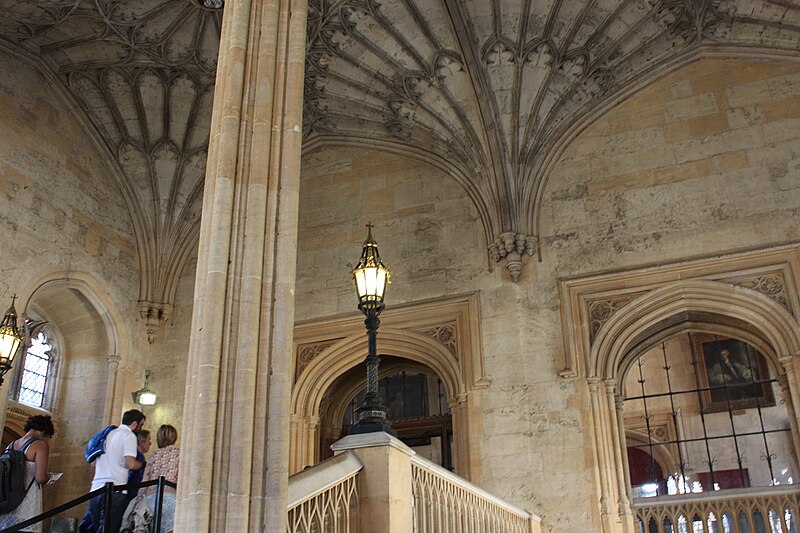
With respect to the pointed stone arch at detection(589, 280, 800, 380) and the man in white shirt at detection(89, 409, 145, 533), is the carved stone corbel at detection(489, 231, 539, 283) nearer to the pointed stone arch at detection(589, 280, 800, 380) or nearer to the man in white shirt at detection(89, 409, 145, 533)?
the pointed stone arch at detection(589, 280, 800, 380)

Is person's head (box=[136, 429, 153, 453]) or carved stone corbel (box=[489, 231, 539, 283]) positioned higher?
carved stone corbel (box=[489, 231, 539, 283])

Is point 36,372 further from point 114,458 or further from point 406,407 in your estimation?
point 114,458

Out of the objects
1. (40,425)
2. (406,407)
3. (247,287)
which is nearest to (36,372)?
(406,407)

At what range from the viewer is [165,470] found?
5.55 metres

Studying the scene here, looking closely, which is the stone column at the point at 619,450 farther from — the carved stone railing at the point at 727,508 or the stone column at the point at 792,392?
the stone column at the point at 792,392

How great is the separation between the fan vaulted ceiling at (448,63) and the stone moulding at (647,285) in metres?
1.02

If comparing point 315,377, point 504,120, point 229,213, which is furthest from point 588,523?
point 229,213

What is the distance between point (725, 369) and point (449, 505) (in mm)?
10263

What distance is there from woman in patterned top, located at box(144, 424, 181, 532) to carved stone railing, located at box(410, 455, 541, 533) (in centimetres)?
155

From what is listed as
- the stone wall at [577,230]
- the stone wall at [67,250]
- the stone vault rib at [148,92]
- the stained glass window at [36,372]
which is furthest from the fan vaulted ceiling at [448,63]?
the stained glass window at [36,372]

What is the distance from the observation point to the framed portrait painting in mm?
14805

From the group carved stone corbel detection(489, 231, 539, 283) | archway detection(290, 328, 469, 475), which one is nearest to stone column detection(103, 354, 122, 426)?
archway detection(290, 328, 469, 475)

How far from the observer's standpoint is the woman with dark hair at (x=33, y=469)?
17.6 feet

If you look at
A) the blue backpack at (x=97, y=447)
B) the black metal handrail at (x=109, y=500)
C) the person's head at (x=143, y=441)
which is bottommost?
the black metal handrail at (x=109, y=500)
